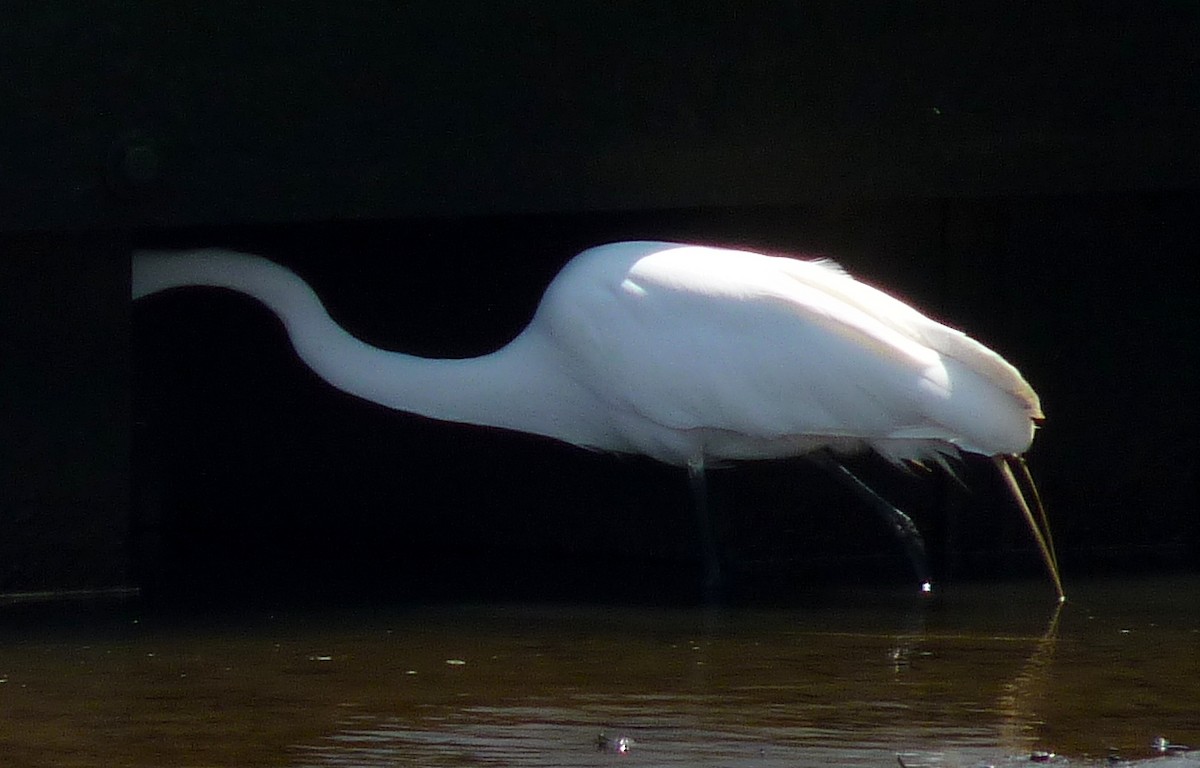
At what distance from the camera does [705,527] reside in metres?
8.63

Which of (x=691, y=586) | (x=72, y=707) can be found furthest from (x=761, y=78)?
(x=72, y=707)

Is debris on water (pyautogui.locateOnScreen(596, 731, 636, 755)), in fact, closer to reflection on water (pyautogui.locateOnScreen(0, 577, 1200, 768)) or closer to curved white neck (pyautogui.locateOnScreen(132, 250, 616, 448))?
reflection on water (pyautogui.locateOnScreen(0, 577, 1200, 768))

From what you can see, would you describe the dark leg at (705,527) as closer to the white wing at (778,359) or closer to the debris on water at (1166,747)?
the white wing at (778,359)

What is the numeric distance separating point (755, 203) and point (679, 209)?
40 centimetres

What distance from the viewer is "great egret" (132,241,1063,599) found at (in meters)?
8.32

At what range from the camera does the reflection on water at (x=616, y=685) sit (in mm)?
5473

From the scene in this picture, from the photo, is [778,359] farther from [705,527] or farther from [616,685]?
[616,685]

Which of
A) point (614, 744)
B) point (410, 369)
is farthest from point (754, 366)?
point (614, 744)

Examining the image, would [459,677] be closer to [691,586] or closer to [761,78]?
[691,586]

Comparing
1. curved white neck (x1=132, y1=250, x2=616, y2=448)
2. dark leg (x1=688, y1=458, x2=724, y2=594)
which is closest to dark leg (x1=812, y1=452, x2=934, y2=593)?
dark leg (x1=688, y1=458, x2=724, y2=594)

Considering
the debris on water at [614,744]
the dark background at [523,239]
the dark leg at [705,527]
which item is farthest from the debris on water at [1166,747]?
the dark background at [523,239]

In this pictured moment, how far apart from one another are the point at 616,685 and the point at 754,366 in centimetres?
213

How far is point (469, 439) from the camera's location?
33.1 feet

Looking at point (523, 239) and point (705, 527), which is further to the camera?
point (523, 239)
